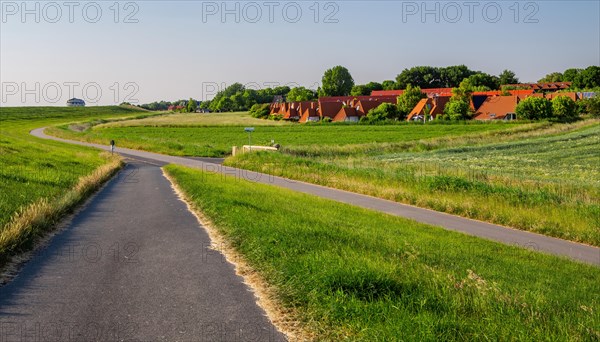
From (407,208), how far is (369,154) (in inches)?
1167

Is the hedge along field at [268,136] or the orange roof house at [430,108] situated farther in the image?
the orange roof house at [430,108]

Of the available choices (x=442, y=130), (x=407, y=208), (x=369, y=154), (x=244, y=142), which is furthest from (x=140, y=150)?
(x=407, y=208)

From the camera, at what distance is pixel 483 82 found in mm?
155875

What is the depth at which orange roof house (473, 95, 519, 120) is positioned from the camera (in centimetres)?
9294

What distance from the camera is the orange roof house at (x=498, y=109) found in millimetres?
92938

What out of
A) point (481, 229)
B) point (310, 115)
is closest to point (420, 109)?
point (310, 115)

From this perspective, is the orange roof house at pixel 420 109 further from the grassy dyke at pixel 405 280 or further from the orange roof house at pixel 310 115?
the grassy dyke at pixel 405 280

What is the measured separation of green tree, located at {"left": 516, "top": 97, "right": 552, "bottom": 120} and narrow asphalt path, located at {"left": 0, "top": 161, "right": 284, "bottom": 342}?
78.0 m

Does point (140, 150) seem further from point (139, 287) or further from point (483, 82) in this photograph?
point (483, 82)

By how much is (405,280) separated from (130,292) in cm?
389

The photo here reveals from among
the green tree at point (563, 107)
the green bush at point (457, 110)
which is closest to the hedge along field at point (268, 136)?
the green bush at point (457, 110)

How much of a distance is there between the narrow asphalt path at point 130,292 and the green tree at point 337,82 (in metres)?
153

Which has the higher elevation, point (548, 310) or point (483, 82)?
point (483, 82)

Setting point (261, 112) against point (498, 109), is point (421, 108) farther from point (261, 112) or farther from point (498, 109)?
point (261, 112)
